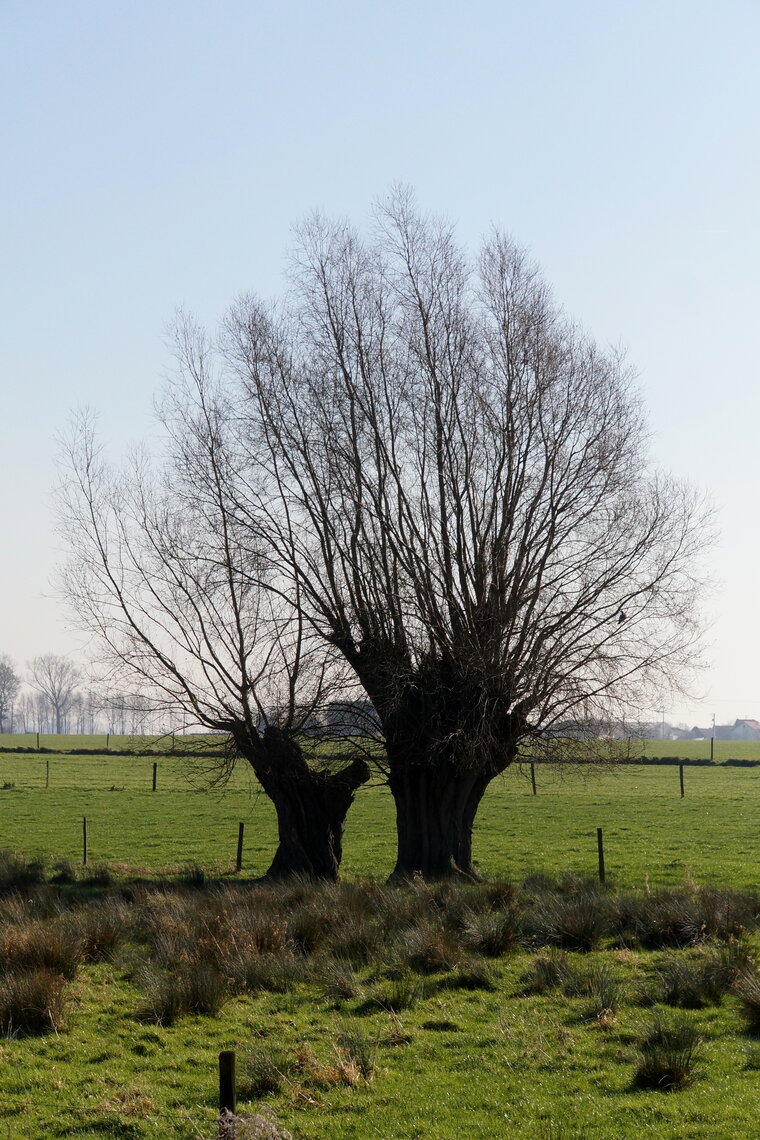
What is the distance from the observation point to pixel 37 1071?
922 centimetres

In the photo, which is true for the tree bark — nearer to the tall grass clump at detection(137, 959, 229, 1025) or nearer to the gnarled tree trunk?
the gnarled tree trunk

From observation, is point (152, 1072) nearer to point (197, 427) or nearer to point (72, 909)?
point (72, 909)

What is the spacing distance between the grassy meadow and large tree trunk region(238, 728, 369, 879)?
56.4 inches

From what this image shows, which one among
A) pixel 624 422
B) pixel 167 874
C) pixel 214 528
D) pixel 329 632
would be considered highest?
pixel 624 422

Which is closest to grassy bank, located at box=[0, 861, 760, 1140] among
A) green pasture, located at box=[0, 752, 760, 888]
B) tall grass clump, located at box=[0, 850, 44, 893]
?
tall grass clump, located at box=[0, 850, 44, 893]

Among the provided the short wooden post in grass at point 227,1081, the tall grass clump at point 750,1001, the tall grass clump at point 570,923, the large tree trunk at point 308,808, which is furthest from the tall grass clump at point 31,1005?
the large tree trunk at point 308,808

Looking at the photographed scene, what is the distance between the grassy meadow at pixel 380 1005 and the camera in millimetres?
8328

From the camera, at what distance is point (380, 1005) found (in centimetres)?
1156

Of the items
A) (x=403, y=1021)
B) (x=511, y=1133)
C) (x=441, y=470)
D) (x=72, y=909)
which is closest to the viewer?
(x=511, y=1133)

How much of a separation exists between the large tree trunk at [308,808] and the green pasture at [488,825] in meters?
1.41

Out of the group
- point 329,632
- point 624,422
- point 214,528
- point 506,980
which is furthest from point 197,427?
point 506,980

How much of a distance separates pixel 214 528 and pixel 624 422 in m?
8.51

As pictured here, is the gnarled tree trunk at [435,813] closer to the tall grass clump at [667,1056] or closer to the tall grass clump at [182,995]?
the tall grass clump at [182,995]

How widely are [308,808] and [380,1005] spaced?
11230 millimetres
